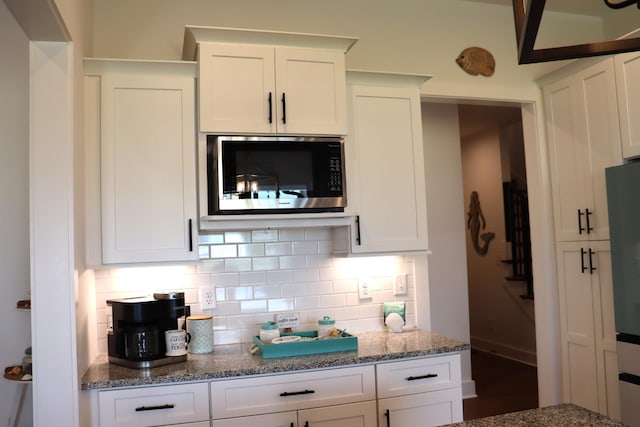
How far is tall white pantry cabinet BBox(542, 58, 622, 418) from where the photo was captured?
3.00 metres

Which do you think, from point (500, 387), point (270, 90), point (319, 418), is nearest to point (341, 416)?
point (319, 418)

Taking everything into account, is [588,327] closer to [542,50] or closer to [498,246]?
[542,50]

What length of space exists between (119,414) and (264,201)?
1.10 meters

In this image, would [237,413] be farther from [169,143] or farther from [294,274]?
[169,143]

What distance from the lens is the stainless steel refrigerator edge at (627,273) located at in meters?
2.66

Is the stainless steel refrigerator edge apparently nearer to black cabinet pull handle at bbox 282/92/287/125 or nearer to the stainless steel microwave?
the stainless steel microwave

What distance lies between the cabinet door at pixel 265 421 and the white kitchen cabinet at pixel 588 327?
1.89m

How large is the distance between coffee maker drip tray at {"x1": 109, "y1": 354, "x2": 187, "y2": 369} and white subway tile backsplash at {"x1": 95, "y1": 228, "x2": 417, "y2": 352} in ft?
0.95

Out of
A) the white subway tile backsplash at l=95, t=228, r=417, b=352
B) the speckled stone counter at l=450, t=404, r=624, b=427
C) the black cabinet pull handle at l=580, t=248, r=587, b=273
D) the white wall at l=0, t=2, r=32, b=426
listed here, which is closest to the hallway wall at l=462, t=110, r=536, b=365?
the black cabinet pull handle at l=580, t=248, r=587, b=273

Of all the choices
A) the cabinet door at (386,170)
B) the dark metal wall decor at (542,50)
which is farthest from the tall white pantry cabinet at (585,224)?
the dark metal wall decor at (542,50)

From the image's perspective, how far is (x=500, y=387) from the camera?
4809mm

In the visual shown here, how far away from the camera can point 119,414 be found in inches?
85.7

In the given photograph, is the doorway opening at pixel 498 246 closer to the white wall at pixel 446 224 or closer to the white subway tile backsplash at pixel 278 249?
the white wall at pixel 446 224

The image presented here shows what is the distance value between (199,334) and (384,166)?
4.23 feet
